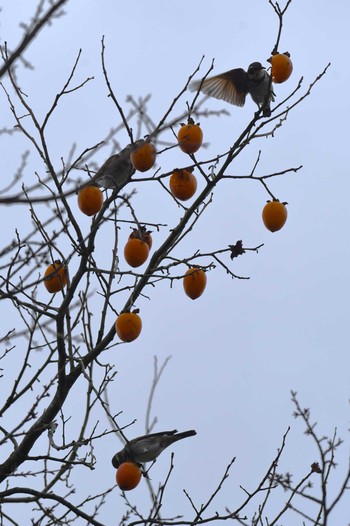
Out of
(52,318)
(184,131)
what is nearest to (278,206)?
(184,131)

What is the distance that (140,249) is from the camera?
409cm

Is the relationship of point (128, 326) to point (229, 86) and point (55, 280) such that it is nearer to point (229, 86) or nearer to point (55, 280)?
point (55, 280)

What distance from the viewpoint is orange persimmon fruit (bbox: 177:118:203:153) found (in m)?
4.02

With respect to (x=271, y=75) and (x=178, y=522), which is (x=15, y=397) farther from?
(x=271, y=75)

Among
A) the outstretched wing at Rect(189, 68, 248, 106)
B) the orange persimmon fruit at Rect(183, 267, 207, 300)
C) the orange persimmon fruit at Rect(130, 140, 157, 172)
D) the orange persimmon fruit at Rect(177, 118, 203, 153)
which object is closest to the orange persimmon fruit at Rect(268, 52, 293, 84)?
the orange persimmon fruit at Rect(177, 118, 203, 153)

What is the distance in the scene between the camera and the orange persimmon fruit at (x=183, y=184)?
413 cm

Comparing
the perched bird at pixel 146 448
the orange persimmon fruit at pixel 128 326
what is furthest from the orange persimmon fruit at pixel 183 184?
the perched bird at pixel 146 448

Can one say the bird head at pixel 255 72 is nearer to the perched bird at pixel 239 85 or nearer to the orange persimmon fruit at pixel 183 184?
the perched bird at pixel 239 85

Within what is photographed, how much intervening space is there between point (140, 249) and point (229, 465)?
1.42 meters

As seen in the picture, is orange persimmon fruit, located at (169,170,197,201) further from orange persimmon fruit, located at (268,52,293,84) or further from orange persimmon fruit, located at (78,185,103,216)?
orange persimmon fruit, located at (268,52,293,84)

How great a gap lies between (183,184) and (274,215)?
26.7 inches

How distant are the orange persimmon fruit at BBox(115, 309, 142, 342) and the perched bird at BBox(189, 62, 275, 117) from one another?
2.73m

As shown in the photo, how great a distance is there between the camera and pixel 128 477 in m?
4.09

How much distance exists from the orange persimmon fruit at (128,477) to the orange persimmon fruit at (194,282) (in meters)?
1.02
